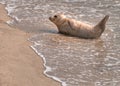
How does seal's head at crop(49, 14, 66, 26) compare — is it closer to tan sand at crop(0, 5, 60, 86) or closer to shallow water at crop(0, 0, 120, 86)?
shallow water at crop(0, 0, 120, 86)

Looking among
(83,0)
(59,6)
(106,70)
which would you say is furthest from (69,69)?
(83,0)

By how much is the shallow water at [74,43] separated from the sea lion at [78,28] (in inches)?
5.8

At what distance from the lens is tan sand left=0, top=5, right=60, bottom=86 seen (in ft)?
18.1

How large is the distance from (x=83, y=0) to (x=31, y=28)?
9.88 ft

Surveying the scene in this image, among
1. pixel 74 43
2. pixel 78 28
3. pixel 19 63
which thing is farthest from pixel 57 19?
pixel 19 63

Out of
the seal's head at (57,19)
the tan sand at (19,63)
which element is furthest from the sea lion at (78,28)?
the tan sand at (19,63)

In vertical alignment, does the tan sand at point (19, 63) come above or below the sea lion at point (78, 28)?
above

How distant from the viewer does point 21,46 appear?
709 centimetres

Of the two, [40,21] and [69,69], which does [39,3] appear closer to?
[40,21]

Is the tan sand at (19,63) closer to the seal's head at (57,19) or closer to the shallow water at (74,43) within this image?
the shallow water at (74,43)

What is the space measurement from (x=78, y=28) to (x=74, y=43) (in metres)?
0.76

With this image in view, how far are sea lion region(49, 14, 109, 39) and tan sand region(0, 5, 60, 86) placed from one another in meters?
0.85

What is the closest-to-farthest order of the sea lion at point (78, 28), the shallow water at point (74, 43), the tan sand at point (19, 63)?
1. the tan sand at point (19, 63)
2. the shallow water at point (74, 43)
3. the sea lion at point (78, 28)

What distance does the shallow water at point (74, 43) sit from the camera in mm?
6004
